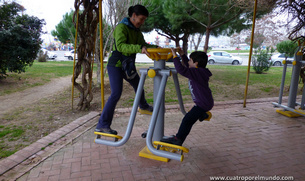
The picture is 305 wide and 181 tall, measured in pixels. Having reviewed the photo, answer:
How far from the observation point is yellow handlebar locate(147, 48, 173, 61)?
2250mm

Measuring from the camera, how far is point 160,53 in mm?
2326

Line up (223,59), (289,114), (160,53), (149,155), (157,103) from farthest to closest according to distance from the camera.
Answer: (223,59) < (289,114) < (149,155) < (160,53) < (157,103)

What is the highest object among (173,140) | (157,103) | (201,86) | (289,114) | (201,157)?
(201,86)

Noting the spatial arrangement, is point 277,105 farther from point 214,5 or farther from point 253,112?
point 214,5

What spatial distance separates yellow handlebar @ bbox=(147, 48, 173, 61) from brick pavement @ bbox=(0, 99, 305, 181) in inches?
49.5

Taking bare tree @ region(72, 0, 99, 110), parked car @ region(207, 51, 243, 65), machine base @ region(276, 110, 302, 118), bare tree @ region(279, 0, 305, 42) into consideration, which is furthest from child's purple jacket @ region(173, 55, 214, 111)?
parked car @ region(207, 51, 243, 65)

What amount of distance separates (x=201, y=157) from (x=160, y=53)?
1.43 meters

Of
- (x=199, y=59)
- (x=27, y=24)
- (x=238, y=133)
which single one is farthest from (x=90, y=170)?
(x=27, y=24)

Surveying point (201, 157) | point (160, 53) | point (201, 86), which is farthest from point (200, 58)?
point (201, 157)

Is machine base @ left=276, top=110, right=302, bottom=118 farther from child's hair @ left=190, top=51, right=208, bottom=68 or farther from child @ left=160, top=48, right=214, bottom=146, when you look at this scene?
child's hair @ left=190, top=51, right=208, bottom=68

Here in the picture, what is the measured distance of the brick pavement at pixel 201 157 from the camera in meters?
2.41

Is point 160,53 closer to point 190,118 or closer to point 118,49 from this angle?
point 118,49

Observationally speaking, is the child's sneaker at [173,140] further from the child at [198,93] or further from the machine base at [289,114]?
the machine base at [289,114]

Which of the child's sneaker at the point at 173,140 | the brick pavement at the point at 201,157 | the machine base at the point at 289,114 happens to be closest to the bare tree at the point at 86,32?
the brick pavement at the point at 201,157
